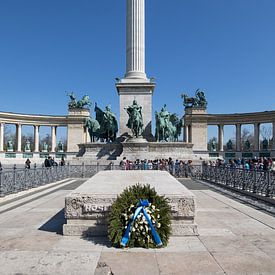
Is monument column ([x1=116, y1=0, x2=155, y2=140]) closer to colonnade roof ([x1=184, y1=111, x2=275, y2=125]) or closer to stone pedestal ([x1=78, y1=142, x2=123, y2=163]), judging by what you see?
stone pedestal ([x1=78, y1=142, x2=123, y2=163])

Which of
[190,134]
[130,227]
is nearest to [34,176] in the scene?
[130,227]

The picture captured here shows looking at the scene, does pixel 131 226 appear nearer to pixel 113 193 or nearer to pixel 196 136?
pixel 113 193

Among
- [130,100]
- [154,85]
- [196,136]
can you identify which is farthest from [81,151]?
[196,136]

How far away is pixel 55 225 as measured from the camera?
7734 millimetres

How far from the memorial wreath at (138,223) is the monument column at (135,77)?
31.3m

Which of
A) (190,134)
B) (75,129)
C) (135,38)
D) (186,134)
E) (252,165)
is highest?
(135,38)

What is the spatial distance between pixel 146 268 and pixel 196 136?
82.5 m

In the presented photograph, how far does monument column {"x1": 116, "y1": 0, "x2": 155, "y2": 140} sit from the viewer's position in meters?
36.9

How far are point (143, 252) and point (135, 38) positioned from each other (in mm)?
36415

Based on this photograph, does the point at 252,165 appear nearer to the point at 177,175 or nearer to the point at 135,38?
the point at 177,175

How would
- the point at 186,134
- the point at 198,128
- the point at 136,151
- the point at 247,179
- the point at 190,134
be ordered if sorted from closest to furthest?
the point at 247,179 < the point at 136,151 < the point at 198,128 < the point at 190,134 < the point at 186,134

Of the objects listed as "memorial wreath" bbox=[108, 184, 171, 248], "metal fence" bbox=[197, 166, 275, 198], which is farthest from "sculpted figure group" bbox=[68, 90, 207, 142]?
"memorial wreath" bbox=[108, 184, 171, 248]

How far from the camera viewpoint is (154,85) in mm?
36875

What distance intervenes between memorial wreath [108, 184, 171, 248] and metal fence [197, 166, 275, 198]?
29.9 feet
